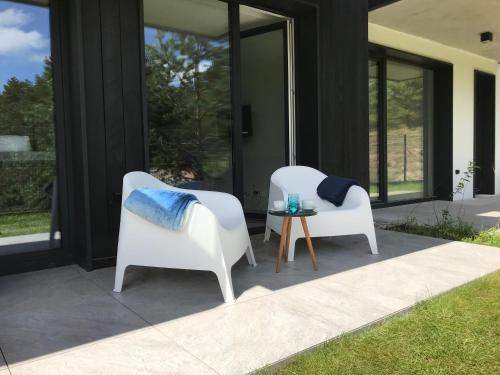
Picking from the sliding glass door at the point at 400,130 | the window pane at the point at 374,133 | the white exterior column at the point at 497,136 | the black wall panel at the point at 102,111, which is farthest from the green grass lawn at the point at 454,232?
the white exterior column at the point at 497,136

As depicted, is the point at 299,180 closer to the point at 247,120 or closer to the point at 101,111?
the point at 247,120

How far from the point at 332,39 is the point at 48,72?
2826 millimetres

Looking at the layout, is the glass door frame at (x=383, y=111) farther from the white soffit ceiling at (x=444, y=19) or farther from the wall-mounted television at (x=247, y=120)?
the wall-mounted television at (x=247, y=120)

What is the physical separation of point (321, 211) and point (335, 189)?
0.38 m

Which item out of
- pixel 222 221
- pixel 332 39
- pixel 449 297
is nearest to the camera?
pixel 449 297

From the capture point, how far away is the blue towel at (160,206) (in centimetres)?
242

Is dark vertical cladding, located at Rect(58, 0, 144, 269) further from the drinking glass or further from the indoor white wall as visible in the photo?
the indoor white wall

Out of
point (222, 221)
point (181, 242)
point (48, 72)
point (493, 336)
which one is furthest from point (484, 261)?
point (48, 72)

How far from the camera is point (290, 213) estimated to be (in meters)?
2.96

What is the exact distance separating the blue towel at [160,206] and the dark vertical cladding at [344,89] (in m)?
2.40

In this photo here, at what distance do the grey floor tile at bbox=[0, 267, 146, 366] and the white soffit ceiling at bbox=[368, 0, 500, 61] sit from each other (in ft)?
15.5

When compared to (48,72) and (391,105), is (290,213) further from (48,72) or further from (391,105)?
(391,105)

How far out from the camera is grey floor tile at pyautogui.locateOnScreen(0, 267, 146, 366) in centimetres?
191

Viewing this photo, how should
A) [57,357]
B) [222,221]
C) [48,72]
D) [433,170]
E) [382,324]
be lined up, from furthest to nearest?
[433,170] → [48,72] → [222,221] → [382,324] → [57,357]
